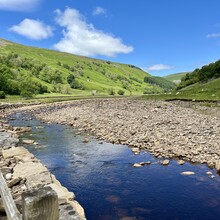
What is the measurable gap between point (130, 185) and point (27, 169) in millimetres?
6562

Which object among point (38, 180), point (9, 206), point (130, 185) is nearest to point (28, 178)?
point (38, 180)

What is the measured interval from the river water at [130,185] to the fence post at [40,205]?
1044 centimetres

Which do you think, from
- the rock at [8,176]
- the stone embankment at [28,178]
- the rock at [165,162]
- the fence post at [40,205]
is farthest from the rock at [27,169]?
the fence post at [40,205]

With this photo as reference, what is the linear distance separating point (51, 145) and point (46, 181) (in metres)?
14.8

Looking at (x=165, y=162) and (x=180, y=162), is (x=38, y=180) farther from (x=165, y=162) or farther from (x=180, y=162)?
(x=180, y=162)

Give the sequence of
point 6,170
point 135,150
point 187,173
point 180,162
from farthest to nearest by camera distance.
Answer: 1. point 135,150
2. point 180,162
3. point 187,173
4. point 6,170

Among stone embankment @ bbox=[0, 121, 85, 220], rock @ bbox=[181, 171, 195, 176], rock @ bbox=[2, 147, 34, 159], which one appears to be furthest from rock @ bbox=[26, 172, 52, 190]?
rock @ bbox=[181, 171, 195, 176]

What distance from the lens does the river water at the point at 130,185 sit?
1478 cm

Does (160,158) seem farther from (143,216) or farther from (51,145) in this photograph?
(51,145)

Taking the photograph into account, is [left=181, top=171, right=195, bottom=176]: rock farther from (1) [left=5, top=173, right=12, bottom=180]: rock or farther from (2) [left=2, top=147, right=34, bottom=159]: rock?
(1) [left=5, top=173, right=12, bottom=180]: rock

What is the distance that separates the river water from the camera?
1478 cm

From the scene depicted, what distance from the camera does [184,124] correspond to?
37562mm

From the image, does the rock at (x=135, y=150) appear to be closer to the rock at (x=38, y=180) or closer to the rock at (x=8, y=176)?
the rock at (x=38, y=180)

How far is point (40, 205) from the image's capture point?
4375 mm
